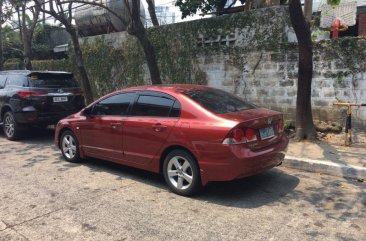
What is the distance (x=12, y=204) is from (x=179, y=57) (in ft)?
23.2

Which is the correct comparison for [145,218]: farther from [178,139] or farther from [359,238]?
[359,238]

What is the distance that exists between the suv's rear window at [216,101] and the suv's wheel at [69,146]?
8.68 ft

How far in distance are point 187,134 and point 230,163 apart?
0.69m

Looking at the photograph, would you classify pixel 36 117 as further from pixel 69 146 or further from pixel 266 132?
pixel 266 132

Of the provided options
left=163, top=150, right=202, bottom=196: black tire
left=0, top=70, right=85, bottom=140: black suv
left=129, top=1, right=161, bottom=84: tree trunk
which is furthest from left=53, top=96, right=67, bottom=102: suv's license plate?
left=163, top=150, right=202, bottom=196: black tire

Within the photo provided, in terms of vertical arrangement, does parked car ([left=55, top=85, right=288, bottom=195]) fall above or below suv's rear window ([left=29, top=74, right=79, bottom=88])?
below

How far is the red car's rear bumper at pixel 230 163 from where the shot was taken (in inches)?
198

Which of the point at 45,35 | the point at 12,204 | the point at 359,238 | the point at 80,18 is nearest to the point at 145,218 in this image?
the point at 12,204

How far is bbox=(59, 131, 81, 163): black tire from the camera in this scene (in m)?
7.35

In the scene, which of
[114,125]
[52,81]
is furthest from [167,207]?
[52,81]

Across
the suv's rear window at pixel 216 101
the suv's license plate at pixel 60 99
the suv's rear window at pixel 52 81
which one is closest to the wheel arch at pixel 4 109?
the suv's rear window at pixel 52 81

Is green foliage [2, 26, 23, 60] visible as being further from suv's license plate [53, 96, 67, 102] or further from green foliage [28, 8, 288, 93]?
suv's license plate [53, 96, 67, 102]

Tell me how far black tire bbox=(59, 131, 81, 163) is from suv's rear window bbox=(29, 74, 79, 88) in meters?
2.50

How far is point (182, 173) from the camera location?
5.48 m
